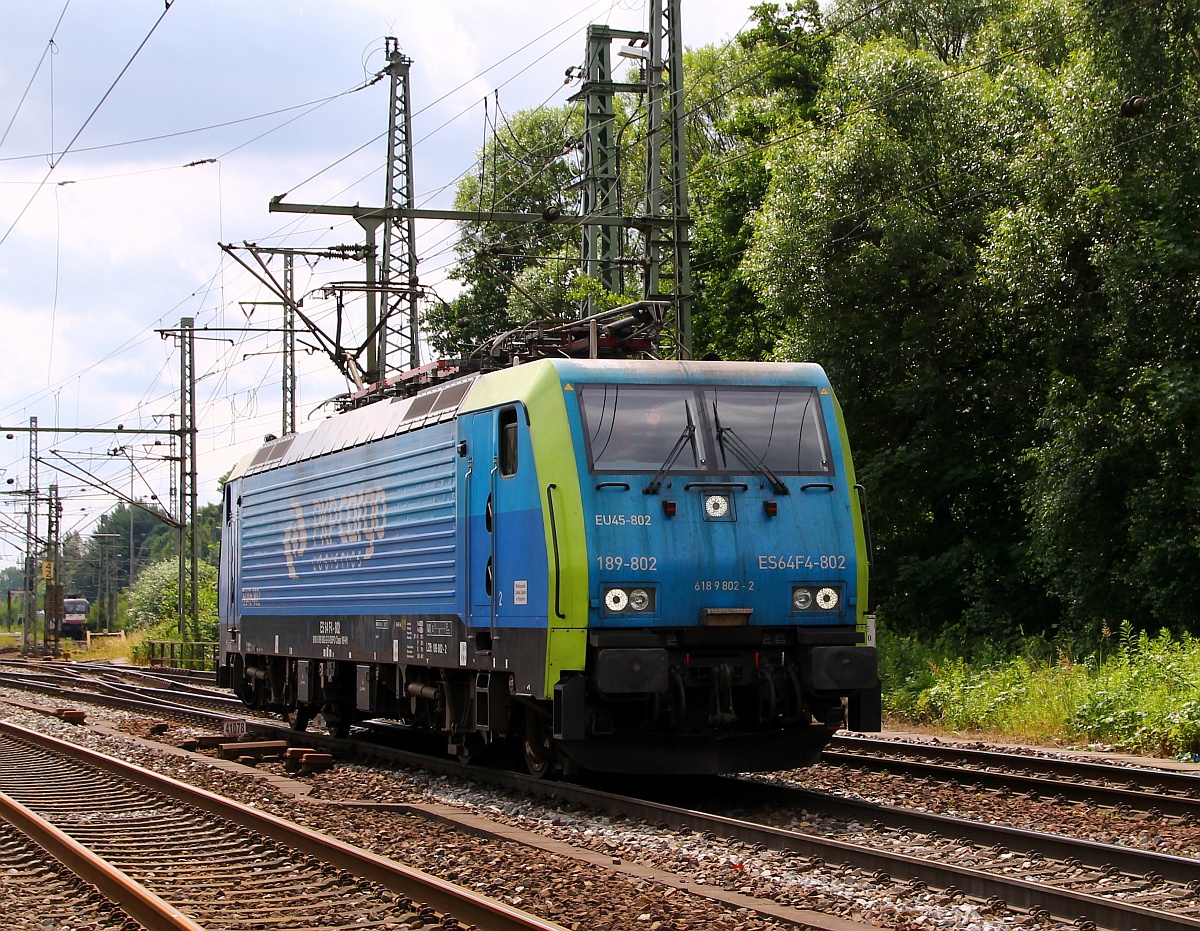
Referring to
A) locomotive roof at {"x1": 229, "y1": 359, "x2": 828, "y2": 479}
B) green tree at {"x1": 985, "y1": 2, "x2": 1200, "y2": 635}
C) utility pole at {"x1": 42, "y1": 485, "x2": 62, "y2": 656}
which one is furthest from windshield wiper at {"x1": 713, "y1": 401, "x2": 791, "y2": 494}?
utility pole at {"x1": 42, "y1": 485, "x2": 62, "y2": 656}

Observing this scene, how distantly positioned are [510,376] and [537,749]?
305cm

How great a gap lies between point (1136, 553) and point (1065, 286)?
4.08 metres

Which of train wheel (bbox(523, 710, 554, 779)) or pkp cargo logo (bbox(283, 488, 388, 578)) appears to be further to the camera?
pkp cargo logo (bbox(283, 488, 388, 578))

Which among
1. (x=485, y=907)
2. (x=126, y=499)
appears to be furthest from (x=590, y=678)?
(x=126, y=499)

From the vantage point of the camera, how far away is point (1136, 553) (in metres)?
21.4

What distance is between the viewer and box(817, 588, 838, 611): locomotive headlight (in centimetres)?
1155

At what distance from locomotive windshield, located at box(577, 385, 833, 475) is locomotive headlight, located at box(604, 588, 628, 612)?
90 cm

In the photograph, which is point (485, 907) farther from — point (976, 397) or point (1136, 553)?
point (976, 397)

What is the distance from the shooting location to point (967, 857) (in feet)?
29.3

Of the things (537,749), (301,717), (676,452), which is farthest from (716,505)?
(301,717)

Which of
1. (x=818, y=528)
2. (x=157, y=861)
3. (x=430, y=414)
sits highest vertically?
(x=430, y=414)

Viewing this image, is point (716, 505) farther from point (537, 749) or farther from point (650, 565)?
point (537, 749)

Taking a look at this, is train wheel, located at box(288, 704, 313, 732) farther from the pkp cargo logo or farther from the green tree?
the green tree

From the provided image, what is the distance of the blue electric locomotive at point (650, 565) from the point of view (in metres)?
11.0
